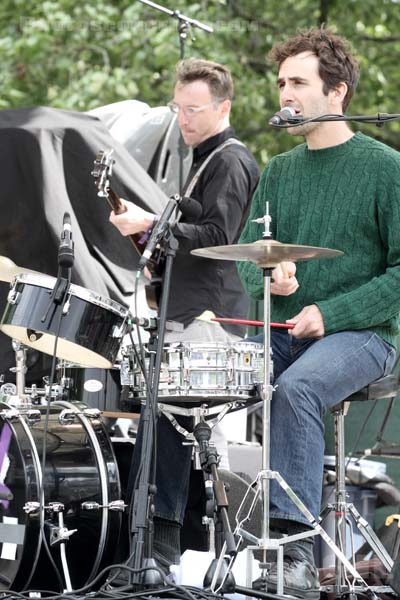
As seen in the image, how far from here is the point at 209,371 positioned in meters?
4.32

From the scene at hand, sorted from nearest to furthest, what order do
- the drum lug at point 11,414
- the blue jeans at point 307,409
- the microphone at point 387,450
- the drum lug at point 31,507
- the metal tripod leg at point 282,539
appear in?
the metal tripod leg at point 282,539, the blue jeans at point 307,409, the drum lug at point 31,507, the drum lug at point 11,414, the microphone at point 387,450

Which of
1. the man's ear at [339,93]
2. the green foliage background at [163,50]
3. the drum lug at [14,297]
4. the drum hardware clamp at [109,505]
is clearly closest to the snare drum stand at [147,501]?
the drum hardware clamp at [109,505]

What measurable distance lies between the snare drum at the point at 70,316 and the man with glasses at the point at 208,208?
1.93 ft

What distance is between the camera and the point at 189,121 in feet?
19.1

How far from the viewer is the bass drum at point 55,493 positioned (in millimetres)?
4371

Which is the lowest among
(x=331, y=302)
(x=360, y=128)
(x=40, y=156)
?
(x=331, y=302)

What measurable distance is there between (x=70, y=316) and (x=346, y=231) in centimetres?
120

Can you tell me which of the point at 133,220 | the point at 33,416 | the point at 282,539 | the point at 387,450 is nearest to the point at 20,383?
the point at 33,416

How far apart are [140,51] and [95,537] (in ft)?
31.7

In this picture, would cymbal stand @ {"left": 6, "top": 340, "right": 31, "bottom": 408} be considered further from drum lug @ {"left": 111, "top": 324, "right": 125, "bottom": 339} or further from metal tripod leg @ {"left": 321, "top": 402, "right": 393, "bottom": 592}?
metal tripod leg @ {"left": 321, "top": 402, "right": 393, "bottom": 592}

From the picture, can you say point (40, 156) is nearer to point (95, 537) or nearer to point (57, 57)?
point (95, 537)

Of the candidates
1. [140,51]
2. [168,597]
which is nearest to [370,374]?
[168,597]

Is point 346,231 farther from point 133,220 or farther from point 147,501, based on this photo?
point 147,501

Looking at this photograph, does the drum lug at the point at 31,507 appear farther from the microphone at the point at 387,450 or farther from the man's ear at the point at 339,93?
the microphone at the point at 387,450
